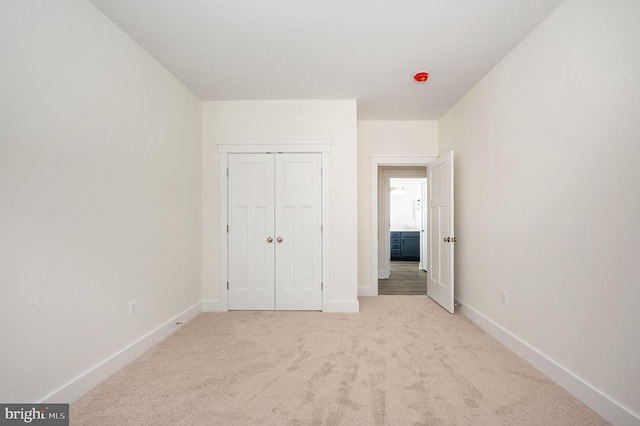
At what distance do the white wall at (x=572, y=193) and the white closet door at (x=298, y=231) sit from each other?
1808 millimetres

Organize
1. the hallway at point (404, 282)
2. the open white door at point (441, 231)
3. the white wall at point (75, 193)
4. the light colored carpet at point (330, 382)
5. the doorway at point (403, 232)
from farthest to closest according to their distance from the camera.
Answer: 1. the doorway at point (403, 232)
2. the hallway at point (404, 282)
3. the open white door at point (441, 231)
4. the light colored carpet at point (330, 382)
5. the white wall at point (75, 193)

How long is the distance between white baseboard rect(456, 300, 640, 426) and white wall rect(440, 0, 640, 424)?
3 cm

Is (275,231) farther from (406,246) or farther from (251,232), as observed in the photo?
(406,246)

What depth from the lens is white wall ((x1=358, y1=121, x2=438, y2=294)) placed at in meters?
3.93

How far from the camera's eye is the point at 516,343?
7.16 feet

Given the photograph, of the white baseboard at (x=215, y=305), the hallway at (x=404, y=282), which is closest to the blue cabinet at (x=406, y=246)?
→ the hallway at (x=404, y=282)

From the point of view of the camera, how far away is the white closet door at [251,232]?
3.23 metres

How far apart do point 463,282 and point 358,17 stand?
291cm

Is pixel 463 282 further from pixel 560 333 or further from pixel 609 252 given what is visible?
pixel 609 252

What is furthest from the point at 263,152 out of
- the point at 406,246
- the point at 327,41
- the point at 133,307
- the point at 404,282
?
the point at 406,246

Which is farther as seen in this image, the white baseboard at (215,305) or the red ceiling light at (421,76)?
the white baseboard at (215,305)

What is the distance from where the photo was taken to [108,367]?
1.86 meters

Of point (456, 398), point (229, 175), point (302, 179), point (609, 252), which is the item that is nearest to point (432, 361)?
point (456, 398)

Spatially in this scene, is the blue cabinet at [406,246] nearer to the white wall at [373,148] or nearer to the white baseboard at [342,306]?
the white wall at [373,148]
